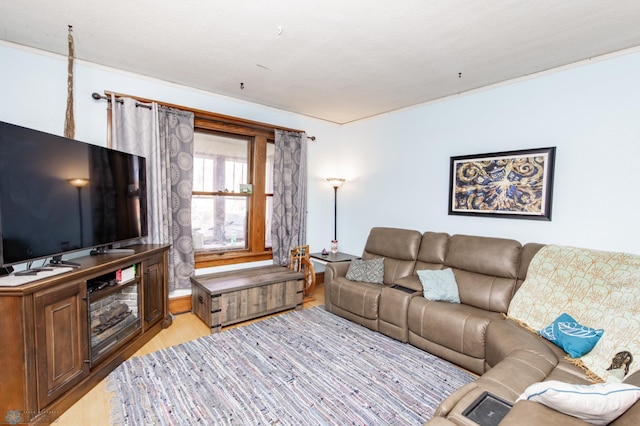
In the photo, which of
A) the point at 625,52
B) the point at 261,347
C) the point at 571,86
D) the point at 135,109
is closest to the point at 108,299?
the point at 261,347

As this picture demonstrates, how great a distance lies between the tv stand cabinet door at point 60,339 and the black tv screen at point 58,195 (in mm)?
294

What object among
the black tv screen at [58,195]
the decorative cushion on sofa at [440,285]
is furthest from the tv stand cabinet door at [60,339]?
the decorative cushion on sofa at [440,285]

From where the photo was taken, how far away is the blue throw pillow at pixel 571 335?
1.86m

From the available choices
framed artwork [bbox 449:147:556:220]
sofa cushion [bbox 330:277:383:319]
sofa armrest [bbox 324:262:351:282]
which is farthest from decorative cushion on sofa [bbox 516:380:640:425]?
sofa armrest [bbox 324:262:351:282]

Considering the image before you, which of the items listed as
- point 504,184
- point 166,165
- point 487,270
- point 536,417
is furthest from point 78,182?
point 504,184

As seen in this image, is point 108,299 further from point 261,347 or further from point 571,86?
point 571,86

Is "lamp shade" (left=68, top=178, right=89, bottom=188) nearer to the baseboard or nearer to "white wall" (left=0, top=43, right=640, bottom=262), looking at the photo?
"white wall" (left=0, top=43, right=640, bottom=262)

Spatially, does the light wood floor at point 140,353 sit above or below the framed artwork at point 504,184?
below

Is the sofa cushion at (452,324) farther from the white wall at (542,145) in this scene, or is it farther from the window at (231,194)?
the window at (231,194)

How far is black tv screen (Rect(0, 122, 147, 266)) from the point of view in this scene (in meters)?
1.75

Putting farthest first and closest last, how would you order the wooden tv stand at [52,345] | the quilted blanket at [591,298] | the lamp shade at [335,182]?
the lamp shade at [335,182]
the quilted blanket at [591,298]
the wooden tv stand at [52,345]

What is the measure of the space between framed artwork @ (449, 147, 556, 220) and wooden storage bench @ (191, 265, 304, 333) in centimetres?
213

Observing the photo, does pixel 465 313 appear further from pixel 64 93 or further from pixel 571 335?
pixel 64 93

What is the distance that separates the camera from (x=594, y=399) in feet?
3.41
